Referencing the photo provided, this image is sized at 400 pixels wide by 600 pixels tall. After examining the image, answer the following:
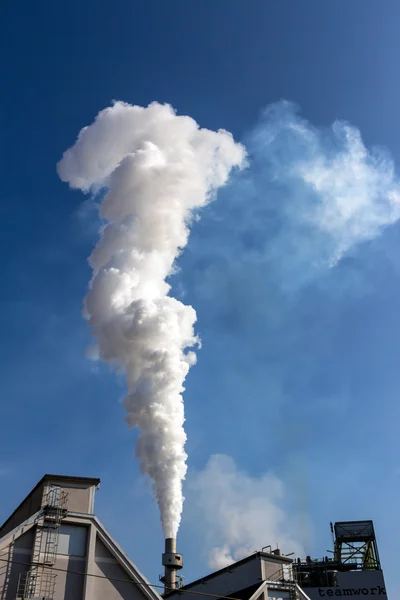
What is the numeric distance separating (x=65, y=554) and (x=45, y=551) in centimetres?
111

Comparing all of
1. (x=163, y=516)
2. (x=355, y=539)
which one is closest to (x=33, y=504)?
(x=163, y=516)

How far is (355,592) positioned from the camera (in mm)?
58906

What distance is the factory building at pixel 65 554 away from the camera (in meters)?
26.9

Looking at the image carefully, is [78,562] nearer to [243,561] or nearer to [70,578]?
[70,578]

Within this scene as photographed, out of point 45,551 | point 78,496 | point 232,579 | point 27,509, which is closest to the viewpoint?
point 45,551

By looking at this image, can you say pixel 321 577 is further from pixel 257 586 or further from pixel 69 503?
pixel 69 503

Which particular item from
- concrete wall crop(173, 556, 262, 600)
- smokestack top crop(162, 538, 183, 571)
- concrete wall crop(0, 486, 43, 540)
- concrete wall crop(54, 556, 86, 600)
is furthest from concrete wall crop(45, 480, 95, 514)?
concrete wall crop(173, 556, 262, 600)

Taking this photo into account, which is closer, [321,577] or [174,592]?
[174,592]

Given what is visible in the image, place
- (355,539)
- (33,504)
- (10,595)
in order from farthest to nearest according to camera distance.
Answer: (355,539)
(33,504)
(10,595)

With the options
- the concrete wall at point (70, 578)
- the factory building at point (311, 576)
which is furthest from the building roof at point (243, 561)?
the concrete wall at point (70, 578)

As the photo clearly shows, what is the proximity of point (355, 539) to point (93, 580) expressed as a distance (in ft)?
153

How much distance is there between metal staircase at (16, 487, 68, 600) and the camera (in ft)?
87.4

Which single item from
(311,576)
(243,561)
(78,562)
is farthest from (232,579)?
(311,576)

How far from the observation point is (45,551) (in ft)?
91.4
